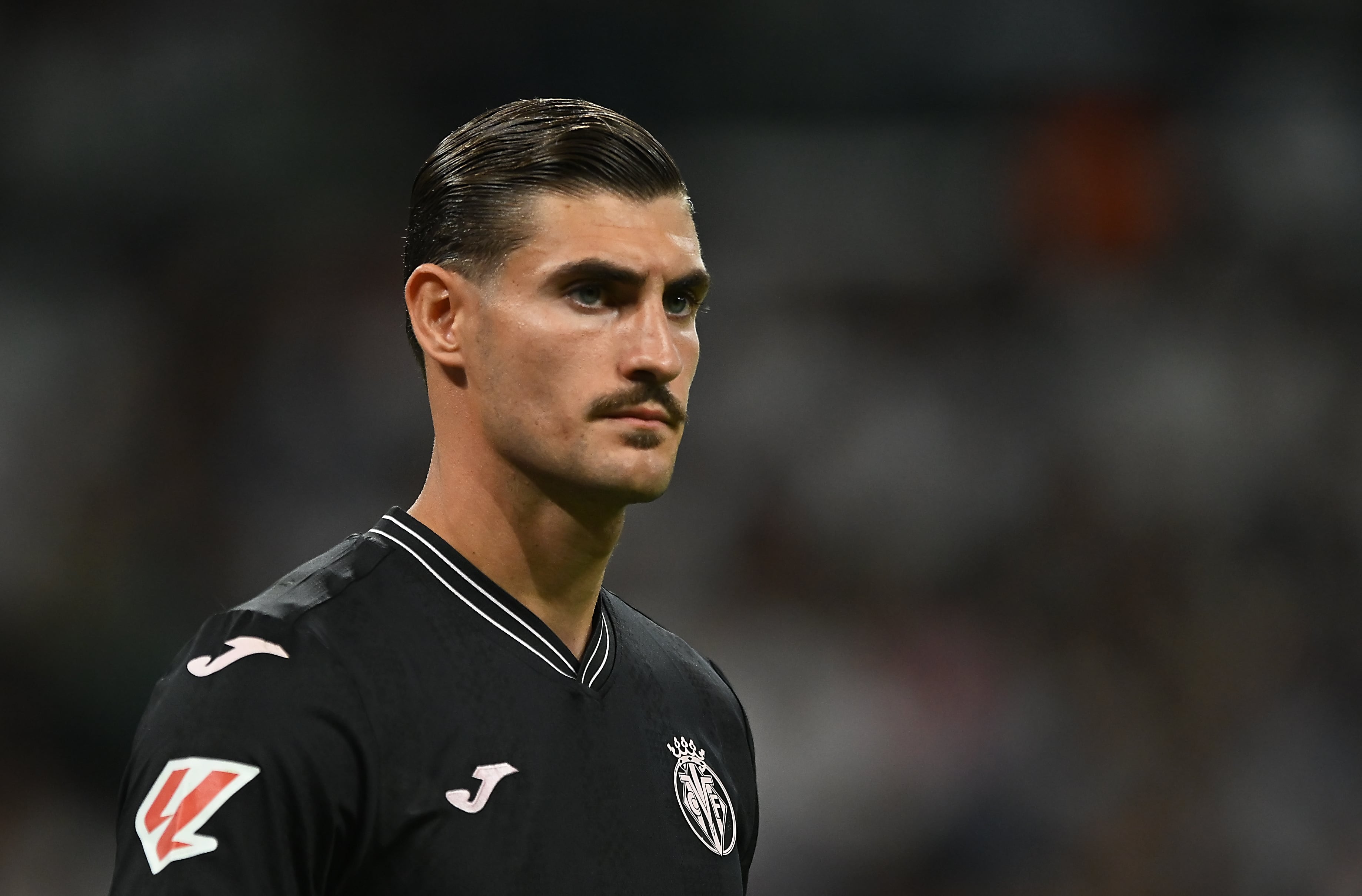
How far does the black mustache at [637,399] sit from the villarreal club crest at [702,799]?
0.57m

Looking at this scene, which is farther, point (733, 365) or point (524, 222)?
point (733, 365)

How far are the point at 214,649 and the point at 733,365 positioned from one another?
593cm

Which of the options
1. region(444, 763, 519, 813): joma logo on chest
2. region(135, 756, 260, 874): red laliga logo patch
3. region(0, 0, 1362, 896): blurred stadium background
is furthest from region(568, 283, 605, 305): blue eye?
region(0, 0, 1362, 896): blurred stadium background

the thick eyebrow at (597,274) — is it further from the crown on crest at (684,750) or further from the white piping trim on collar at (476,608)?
the crown on crest at (684,750)

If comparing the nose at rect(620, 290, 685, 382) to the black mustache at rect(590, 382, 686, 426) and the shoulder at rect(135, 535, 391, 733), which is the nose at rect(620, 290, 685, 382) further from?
the shoulder at rect(135, 535, 391, 733)

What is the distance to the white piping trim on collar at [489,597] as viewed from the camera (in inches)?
91.8

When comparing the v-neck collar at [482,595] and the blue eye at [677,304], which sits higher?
the blue eye at [677,304]

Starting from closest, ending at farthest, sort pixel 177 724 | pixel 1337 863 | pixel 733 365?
pixel 177 724, pixel 1337 863, pixel 733 365

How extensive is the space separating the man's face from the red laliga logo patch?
676 millimetres

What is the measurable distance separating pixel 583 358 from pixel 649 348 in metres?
0.10

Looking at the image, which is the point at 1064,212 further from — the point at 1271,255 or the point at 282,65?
the point at 282,65

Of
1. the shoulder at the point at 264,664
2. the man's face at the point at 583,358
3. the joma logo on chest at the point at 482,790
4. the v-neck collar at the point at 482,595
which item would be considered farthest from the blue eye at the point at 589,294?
the joma logo on chest at the point at 482,790

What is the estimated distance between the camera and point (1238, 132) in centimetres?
838

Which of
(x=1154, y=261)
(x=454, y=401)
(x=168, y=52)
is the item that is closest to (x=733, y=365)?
(x=1154, y=261)
